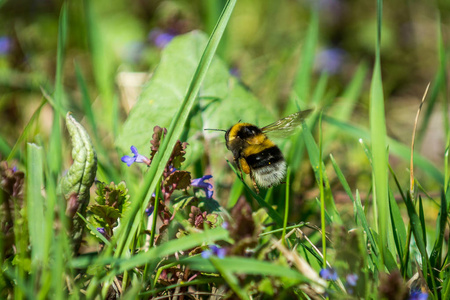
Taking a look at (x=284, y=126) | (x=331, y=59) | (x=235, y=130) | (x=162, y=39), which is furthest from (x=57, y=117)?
(x=331, y=59)

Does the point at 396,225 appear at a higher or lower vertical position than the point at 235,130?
lower

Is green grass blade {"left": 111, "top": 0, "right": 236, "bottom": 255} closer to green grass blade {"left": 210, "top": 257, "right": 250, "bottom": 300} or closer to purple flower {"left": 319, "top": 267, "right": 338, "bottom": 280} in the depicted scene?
green grass blade {"left": 210, "top": 257, "right": 250, "bottom": 300}

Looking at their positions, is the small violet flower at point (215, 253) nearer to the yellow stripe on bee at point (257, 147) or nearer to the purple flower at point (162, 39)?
the yellow stripe on bee at point (257, 147)

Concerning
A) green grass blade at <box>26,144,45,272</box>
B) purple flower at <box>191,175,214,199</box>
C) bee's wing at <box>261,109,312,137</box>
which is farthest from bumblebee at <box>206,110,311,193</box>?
green grass blade at <box>26,144,45,272</box>

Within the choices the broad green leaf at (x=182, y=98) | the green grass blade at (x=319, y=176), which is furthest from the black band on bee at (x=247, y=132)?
the green grass blade at (x=319, y=176)

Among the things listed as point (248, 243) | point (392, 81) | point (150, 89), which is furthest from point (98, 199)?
point (392, 81)

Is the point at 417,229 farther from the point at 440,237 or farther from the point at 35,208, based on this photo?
the point at 35,208

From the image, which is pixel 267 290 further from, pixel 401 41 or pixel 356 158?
pixel 401 41

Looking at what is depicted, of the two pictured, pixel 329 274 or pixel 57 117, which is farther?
pixel 57 117
